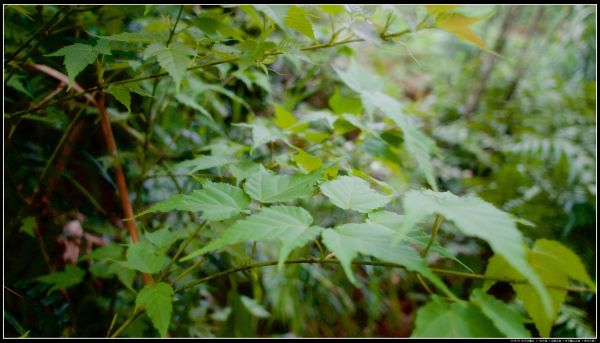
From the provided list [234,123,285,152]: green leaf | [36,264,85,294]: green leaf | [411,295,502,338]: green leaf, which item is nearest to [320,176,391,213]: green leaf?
[411,295,502,338]: green leaf

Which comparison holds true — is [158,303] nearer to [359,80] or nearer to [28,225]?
[28,225]

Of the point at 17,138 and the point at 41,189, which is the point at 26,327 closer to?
the point at 41,189

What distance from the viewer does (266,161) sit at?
1222 millimetres

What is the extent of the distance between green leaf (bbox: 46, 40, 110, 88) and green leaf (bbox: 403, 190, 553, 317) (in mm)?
449

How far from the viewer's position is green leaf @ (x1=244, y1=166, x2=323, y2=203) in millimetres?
459

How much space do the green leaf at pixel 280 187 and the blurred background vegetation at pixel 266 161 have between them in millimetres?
204

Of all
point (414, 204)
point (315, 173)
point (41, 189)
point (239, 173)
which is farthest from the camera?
point (41, 189)

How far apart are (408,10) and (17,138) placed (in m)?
0.97

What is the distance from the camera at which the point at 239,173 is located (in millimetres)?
615

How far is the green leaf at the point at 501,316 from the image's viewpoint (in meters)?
0.32

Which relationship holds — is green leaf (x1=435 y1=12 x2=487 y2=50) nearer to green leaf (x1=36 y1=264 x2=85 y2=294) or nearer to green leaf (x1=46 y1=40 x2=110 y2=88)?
green leaf (x1=46 y1=40 x2=110 y2=88)

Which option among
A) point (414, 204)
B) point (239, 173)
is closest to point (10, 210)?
point (239, 173)

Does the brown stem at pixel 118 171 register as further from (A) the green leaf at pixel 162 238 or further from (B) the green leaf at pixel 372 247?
(B) the green leaf at pixel 372 247

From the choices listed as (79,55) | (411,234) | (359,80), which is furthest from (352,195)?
(359,80)
